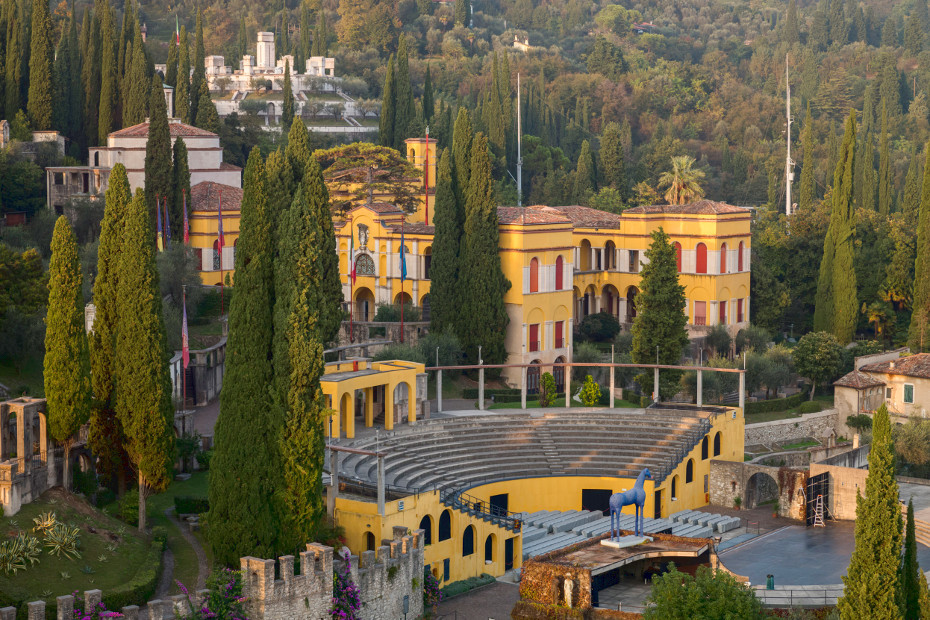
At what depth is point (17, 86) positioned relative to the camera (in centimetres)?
7200

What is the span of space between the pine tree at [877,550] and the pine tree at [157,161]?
38883 mm

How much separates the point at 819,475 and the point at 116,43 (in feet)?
142

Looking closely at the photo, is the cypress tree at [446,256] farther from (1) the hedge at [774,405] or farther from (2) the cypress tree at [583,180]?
(2) the cypress tree at [583,180]

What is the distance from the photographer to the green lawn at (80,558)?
32.0 metres

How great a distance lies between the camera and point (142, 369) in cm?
3847

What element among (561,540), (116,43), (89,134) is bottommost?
(561,540)

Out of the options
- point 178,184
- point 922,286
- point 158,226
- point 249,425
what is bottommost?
point 249,425

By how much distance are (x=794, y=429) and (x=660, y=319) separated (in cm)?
762

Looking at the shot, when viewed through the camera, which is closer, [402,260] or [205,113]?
[402,260]

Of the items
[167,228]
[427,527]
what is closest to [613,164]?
[167,228]

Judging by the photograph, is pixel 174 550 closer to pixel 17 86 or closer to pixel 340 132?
pixel 17 86

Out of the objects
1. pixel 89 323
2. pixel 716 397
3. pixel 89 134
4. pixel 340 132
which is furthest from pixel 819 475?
pixel 340 132

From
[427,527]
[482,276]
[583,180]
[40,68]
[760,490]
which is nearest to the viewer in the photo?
[427,527]

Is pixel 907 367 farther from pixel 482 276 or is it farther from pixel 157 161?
pixel 157 161
